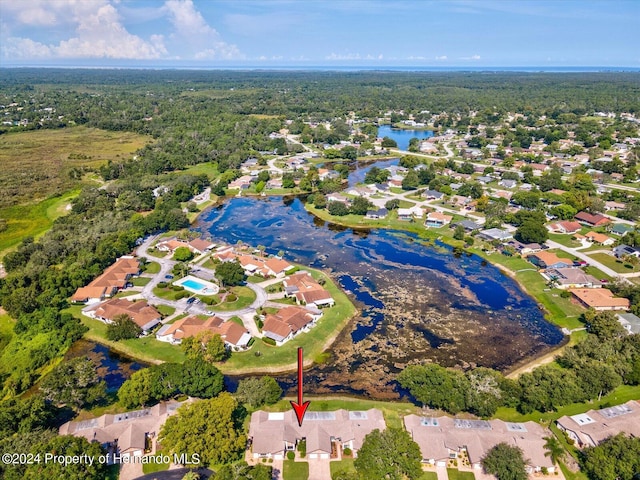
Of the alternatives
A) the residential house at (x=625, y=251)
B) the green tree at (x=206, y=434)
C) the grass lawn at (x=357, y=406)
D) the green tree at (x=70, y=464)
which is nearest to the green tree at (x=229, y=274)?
the grass lawn at (x=357, y=406)

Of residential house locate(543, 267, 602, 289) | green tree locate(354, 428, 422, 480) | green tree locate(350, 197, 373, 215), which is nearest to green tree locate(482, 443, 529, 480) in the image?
green tree locate(354, 428, 422, 480)

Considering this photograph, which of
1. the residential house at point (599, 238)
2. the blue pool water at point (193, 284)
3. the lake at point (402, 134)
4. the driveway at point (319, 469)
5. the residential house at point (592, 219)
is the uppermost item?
the lake at point (402, 134)

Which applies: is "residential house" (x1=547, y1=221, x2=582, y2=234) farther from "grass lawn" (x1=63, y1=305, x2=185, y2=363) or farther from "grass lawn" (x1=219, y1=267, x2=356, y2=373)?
"grass lawn" (x1=63, y1=305, x2=185, y2=363)

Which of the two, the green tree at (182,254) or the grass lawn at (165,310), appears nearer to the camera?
the grass lawn at (165,310)

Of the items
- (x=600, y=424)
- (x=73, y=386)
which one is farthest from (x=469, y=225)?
(x=73, y=386)

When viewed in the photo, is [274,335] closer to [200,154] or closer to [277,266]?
[277,266]

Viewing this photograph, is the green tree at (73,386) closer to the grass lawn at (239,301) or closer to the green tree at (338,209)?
the grass lawn at (239,301)
